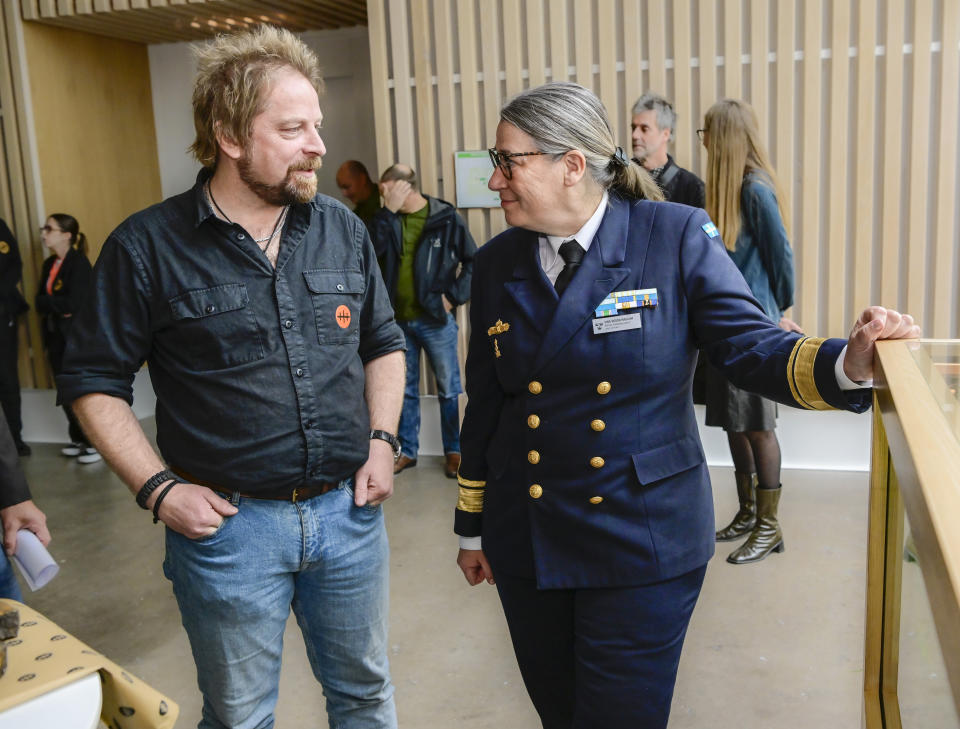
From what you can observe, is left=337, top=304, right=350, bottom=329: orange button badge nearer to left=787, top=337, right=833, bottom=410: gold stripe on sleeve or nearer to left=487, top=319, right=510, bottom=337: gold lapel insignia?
left=487, top=319, right=510, bottom=337: gold lapel insignia

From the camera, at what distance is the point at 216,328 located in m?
2.04

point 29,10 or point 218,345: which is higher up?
point 29,10

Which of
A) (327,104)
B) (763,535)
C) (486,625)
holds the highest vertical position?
(327,104)

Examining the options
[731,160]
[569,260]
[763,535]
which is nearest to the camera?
[569,260]

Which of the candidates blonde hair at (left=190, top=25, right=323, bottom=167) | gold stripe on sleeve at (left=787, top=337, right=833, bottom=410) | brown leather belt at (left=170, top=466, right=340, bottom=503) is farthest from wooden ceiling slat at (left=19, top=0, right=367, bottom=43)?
gold stripe on sleeve at (left=787, top=337, right=833, bottom=410)

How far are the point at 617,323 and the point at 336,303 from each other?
653 mm

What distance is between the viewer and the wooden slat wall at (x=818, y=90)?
17.8 feet

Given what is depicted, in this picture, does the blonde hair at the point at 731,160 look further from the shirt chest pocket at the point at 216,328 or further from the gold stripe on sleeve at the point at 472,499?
the shirt chest pocket at the point at 216,328

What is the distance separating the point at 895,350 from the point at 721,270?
460 mm

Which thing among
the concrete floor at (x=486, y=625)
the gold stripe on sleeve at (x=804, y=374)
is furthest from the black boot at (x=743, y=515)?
the gold stripe on sleeve at (x=804, y=374)

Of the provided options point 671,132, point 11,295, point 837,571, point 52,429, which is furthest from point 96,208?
point 837,571

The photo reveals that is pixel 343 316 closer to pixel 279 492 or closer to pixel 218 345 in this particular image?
pixel 218 345

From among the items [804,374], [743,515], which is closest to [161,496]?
[804,374]

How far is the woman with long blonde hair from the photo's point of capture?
13.3 ft
